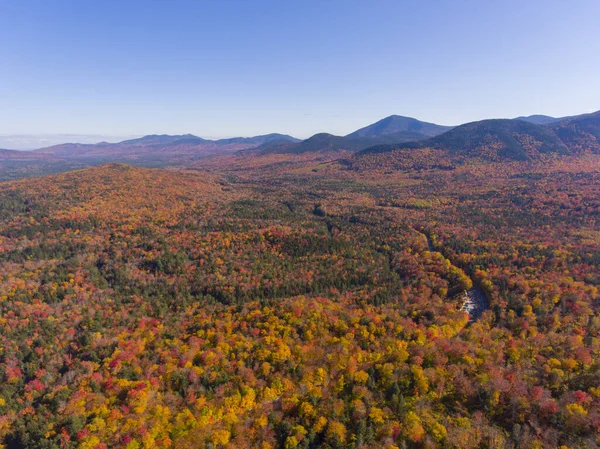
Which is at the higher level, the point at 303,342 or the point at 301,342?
the point at 301,342

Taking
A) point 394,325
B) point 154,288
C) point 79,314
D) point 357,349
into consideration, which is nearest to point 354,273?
point 394,325

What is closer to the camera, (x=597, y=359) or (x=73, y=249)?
(x=597, y=359)

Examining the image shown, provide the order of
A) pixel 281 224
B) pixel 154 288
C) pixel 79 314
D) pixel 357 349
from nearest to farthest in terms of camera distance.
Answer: pixel 357 349, pixel 79 314, pixel 154 288, pixel 281 224

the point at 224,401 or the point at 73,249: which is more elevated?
the point at 73,249

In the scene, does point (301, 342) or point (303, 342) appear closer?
Result: point (301, 342)

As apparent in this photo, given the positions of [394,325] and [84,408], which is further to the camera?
[394,325]

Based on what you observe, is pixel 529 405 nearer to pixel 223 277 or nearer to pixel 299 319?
pixel 299 319

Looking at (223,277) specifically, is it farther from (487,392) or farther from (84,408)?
(487,392)

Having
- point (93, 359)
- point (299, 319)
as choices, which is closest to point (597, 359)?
point (299, 319)

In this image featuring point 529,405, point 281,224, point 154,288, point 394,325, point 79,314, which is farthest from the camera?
point 281,224
